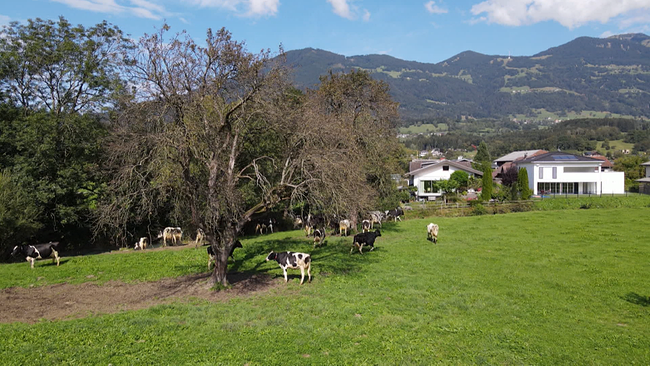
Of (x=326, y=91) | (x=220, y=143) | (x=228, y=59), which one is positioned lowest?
(x=220, y=143)

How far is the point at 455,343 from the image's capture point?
9117 mm

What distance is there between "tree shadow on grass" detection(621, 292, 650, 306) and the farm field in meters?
0.05

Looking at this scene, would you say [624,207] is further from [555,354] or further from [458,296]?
[555,354]

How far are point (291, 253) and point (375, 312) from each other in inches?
208

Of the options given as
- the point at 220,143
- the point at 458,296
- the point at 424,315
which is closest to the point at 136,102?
the point at 220,143

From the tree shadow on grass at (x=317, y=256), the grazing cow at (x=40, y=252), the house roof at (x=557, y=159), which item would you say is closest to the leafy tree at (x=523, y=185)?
the house roof at (x=557, y=159)

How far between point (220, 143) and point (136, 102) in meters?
3.15

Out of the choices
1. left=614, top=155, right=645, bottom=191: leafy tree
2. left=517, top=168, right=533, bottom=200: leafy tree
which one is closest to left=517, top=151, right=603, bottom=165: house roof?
left=517, top=168, right=533, bottom=200: leafy tree

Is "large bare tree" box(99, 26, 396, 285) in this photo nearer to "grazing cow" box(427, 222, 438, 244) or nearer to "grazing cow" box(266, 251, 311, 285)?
"grazing cow" box(266, 251, 311, 285)

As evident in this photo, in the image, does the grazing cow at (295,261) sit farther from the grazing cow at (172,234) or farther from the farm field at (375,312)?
the grazing cow at (172,234)

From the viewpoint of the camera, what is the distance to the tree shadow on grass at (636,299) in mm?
12617

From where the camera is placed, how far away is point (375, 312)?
11344mm

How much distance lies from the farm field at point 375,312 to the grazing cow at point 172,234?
4.95 m

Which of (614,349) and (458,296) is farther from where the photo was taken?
(458,296)
